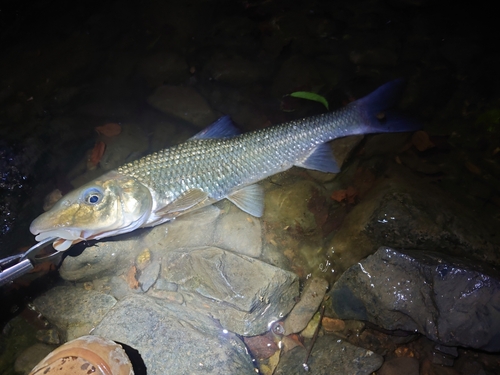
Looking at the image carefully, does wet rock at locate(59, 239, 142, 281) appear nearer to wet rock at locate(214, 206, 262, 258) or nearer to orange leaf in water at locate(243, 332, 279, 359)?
wet rock at locate(214, 206, 262, 258)

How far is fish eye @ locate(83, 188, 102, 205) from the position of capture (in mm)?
3117

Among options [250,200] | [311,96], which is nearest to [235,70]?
[311,96]

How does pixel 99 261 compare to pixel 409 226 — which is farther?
pixel 99 261

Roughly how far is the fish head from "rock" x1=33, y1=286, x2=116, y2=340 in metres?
0.75

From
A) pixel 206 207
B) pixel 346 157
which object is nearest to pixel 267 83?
pixel 346 157

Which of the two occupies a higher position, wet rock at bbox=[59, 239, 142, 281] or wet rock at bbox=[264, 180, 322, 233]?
wet rock at bbox=[59, 239, 142, 281]

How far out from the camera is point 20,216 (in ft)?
13.6

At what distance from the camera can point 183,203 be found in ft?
11.7

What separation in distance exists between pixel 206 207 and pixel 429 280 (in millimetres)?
2723

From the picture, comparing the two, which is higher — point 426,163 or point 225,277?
point 225,277

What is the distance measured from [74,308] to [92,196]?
135cm

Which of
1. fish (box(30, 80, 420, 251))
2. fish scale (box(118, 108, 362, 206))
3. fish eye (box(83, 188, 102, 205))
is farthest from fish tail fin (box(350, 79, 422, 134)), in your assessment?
fish eye (box(83, 188, 102, 205))

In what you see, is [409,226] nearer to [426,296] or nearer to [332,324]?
[426,296]

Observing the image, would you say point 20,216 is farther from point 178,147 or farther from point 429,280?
point 429,280
